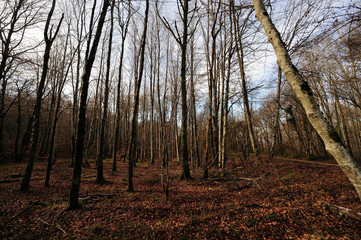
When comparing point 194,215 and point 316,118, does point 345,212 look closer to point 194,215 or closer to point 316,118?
point 316,118

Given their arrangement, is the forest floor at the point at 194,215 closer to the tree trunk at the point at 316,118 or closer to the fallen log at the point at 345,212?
the fallen log at the point at 345,212

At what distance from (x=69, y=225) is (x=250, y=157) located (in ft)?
24.8

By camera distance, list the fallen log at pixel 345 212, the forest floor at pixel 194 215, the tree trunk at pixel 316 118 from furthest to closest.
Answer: the forest floor at pixel 194 215 → the fallen log at pixel 345 212 → the tree trunk at pixel 316 118

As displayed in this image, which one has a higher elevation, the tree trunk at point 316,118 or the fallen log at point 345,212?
the tree trunk at point 316,118

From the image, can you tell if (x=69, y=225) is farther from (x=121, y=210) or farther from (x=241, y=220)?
(x=241, y=220)

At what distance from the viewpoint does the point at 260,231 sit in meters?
2.90

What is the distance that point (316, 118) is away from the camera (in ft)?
6.59

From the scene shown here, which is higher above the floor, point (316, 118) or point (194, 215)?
point (316, 118)

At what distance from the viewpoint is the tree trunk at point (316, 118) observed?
5.94 feet

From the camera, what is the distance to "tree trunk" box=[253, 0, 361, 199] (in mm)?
1810

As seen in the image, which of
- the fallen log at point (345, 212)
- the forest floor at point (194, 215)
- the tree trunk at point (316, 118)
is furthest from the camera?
the forest floor at point (194, 215)

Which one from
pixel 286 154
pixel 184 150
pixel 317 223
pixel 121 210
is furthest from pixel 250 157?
pixel 286 154

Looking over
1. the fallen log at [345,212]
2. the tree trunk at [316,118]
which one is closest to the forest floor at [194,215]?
the fallen log at [345,212]

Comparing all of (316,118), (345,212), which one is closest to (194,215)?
(345,212)
